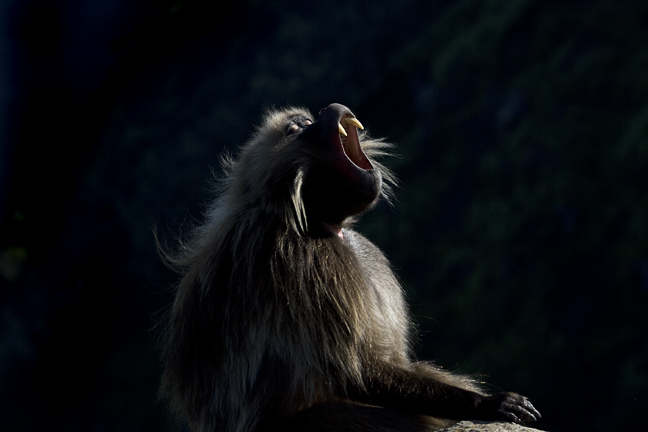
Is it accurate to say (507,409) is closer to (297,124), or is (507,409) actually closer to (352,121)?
(352,121)

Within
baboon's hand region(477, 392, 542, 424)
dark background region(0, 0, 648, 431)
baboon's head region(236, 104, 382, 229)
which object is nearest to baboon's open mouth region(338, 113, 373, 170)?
baboon's head region(236, 104, 382, 229)

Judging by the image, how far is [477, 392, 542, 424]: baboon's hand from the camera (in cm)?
374

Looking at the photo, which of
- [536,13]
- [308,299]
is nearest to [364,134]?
[308,299]

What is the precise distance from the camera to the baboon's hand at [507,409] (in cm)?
374

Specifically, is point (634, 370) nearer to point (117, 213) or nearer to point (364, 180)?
point (117, 213)

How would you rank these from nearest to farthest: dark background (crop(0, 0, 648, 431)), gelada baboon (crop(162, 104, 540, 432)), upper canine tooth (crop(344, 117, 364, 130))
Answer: gelada baboon (crop(162, 104, 540, 432)) < upper canine tooth (crop(344, 117, 364, 130)) < dark background (crop(0, 0, 648, 431))

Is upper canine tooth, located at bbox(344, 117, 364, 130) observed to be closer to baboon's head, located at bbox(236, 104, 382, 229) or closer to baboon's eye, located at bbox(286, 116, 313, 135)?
baboon's head, located at bbox(236, 104, 382, 229)

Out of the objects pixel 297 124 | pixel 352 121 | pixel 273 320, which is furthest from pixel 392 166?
pixel 273 320

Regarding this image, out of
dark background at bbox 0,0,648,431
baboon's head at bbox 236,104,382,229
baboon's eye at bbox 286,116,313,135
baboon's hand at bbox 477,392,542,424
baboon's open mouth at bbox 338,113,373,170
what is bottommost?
baboon's hand at bbox 477,392,542,424

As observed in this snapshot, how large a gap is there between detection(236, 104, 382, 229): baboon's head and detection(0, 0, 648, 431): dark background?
704 cm

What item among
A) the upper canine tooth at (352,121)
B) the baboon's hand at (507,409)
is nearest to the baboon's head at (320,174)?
the upper canine tooth at (352,121)

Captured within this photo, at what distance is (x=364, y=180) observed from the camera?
4.27 m

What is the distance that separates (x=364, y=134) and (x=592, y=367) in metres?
13.6

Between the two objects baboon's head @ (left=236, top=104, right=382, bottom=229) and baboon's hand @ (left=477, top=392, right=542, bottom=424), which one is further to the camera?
baboon's head @ (left=236, top=104, right=382, bottom=229)
